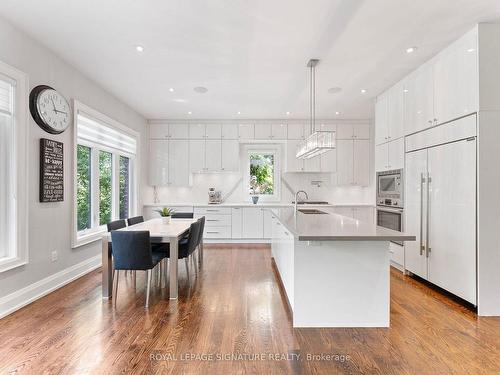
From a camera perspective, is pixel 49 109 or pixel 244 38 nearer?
pixel 244 38

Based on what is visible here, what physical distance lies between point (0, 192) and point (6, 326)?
1.25m

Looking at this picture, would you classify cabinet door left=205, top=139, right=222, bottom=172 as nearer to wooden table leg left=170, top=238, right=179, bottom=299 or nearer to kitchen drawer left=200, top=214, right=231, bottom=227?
kitchen drawer left=200, top=214, right=231, bottom=227

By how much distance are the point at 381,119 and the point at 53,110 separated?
459 centimetres

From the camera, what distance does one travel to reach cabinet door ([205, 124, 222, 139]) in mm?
6883

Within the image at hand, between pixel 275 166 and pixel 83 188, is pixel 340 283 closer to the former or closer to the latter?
pixel 83 188

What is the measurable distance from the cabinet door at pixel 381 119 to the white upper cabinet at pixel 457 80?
123 centimetres

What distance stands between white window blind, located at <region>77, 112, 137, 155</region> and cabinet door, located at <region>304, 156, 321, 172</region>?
368cm

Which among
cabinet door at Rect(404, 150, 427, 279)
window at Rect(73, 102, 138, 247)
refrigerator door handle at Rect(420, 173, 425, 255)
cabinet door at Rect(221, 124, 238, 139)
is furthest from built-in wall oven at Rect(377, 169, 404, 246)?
window at Rect(73, 102, 138, 247)

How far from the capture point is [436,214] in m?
3.52

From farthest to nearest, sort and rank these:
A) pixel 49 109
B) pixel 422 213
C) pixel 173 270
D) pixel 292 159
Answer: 1. pixel 292 159
2. pixel 422 213
3. pixel 49 109
4. pixel 173 270

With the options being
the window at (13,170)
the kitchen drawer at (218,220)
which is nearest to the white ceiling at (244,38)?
the window at (13,170)

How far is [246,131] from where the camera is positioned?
6.88 m

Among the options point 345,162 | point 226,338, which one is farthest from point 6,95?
point 345,162

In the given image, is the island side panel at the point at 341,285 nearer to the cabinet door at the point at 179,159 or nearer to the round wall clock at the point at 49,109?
the round wall clock at the point at 49,109
